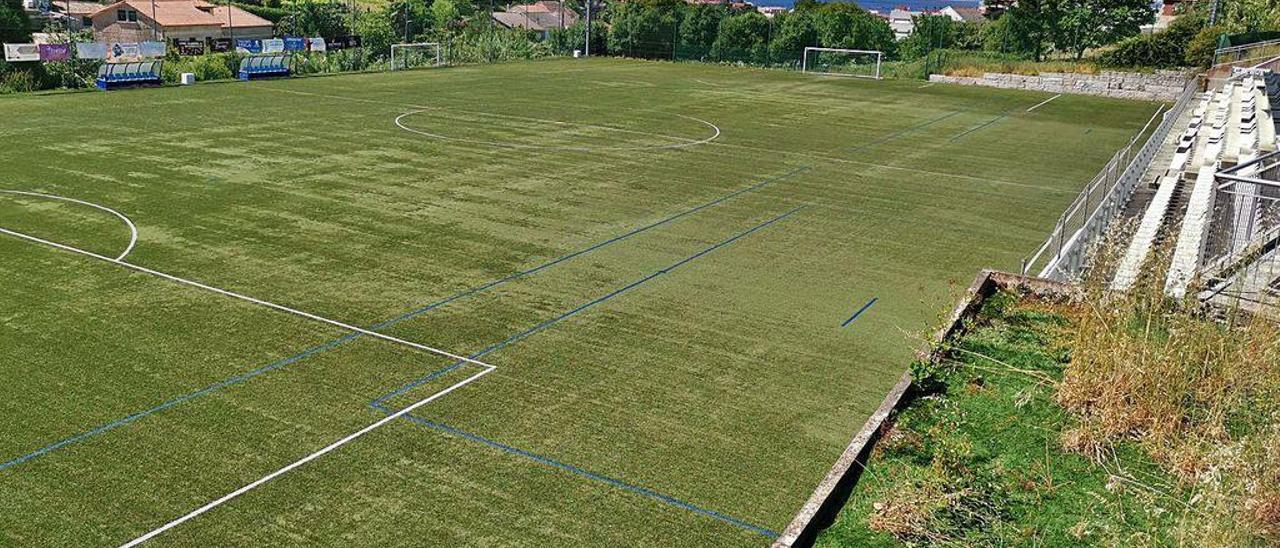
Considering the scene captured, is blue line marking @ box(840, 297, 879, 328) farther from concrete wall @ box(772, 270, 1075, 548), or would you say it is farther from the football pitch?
concrete wall @ box(772, 270, 1075, 548)

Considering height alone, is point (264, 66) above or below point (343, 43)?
below

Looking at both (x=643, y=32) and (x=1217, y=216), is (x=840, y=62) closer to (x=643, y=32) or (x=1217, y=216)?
(x=643, y=32)

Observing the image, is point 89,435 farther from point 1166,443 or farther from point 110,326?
point 1166,443

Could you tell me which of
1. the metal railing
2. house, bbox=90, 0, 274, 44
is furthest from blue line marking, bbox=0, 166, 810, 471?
house, bbox=90, 0, 274, 44

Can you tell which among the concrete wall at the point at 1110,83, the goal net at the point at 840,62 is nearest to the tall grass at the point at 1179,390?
the concrete wall at the point at 1110,83

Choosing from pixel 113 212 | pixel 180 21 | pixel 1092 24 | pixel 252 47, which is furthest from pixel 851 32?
pixel 180 21

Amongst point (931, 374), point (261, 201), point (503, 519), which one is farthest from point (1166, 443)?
point (261, 201)
